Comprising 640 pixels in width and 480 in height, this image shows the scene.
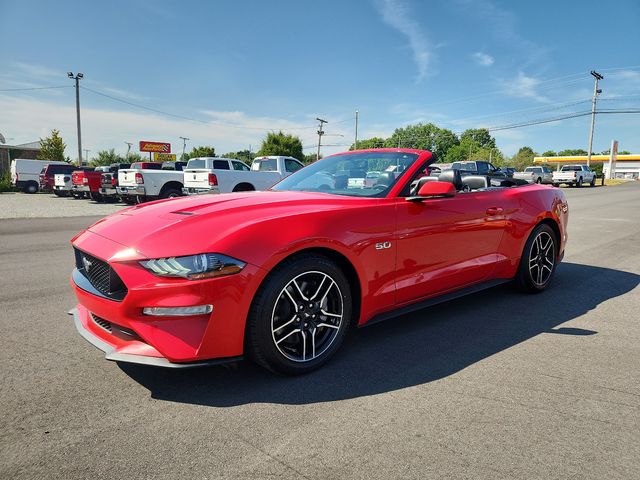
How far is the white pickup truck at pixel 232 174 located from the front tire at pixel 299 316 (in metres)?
12.1

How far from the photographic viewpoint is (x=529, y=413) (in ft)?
7.93

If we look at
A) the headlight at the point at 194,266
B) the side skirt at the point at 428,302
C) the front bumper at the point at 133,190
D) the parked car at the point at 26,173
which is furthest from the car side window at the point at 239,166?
the parked car at the point at 26,173

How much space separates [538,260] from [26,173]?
107 feet

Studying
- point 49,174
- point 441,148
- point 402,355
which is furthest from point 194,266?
point 441,148

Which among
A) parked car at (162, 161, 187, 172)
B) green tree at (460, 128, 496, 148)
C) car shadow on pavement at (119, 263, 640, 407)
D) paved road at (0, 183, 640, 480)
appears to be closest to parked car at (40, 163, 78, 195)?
parked car at (162, 161, 187, 172)

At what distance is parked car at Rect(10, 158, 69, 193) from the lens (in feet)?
93.1

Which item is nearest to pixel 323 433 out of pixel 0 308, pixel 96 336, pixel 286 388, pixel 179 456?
pixel 286 388

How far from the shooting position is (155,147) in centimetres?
6856

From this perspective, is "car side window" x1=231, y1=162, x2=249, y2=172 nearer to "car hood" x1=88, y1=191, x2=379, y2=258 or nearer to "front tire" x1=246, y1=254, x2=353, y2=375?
"car hood" x1=88, y1=191, x2=379, y2=258

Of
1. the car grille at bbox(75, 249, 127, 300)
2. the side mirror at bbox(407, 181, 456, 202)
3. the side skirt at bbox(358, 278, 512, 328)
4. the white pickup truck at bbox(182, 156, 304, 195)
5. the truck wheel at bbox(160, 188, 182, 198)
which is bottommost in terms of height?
the side skirt at bbox(358, 278, 512, 328)

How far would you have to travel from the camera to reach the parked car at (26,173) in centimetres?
2839

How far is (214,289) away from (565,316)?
3421mm

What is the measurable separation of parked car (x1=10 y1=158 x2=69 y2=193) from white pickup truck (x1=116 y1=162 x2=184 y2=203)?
16.0 m

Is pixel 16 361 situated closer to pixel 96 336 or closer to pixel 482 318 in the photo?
pixel 96 336
